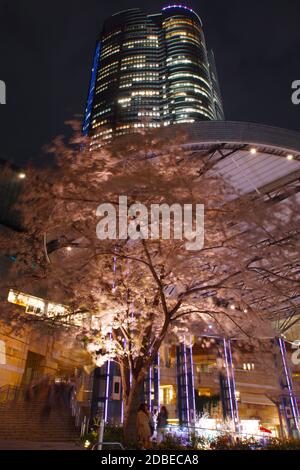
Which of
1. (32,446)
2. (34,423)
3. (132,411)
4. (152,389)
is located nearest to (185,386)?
(152,389)

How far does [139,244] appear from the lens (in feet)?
30.0

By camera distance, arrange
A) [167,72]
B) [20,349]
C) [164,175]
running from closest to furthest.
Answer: [164,175]
[20,349]
[167,72]

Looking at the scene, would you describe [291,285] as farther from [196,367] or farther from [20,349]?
[196,367]

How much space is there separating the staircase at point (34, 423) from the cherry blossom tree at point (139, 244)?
175 inches

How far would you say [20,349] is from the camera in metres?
20.5

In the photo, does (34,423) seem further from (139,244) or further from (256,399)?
(256,399)

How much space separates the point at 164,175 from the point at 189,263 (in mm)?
2516

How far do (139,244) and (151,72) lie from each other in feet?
308

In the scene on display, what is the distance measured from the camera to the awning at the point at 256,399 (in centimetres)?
3061

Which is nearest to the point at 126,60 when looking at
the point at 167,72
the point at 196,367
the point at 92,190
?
the point at 167,72

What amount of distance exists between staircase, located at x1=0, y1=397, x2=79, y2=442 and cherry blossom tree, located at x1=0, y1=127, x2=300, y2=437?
14.6 ft

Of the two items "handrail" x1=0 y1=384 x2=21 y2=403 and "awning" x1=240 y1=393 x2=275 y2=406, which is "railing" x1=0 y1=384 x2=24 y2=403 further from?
"awning" x1=240 y1=393 x2=275 y2=406

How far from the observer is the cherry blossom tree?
7844mm
